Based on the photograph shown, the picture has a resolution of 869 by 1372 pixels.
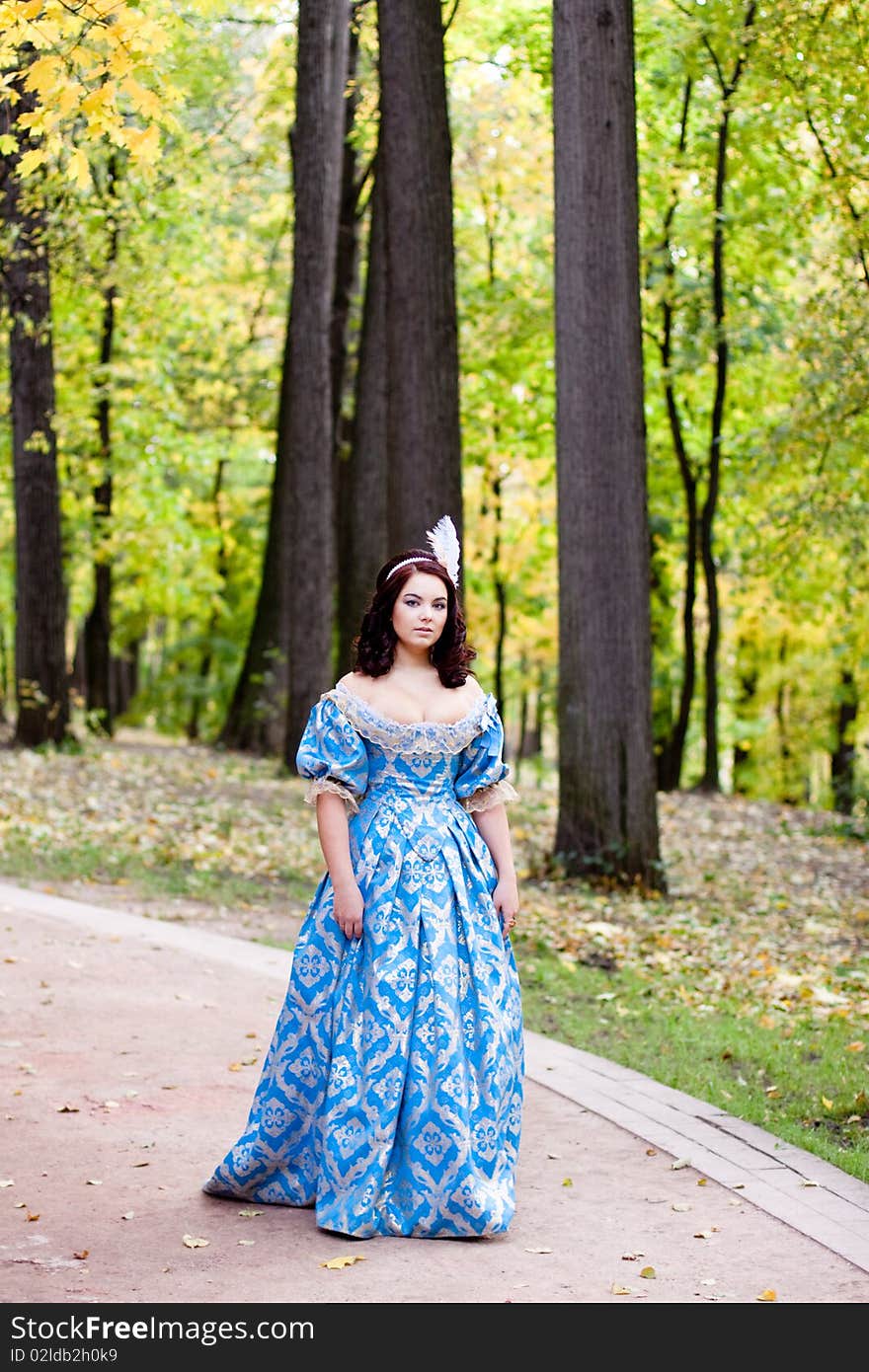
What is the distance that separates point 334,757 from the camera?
5.35 m

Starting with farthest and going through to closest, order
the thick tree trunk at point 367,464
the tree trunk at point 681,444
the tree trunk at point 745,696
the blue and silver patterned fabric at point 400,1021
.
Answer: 1. the tree trunk at point 745,696
2. the tree trunk at point 681,444
3. the thick tree trunk at point 367,464
4. the blue and silver patterned fabric at point 400,1021

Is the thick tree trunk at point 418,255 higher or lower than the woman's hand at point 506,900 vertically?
higher

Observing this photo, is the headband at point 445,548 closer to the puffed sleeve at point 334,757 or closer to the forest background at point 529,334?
the puffed sleeve at point 334,757

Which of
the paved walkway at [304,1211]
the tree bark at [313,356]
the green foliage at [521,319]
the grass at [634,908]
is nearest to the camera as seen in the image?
the paved walkway at [304,1211]

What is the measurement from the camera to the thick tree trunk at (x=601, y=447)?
452 inches

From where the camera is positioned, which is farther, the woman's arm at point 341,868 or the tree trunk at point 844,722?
the tree trunk at point 844,722

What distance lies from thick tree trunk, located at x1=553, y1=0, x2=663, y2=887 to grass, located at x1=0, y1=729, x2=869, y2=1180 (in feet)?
2.49

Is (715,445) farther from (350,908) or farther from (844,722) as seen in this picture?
(350,908)

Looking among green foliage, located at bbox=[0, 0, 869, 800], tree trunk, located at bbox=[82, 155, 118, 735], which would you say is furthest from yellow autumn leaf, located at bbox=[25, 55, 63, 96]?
tree trunk, located at bbox=[82, 155, 118, 735]

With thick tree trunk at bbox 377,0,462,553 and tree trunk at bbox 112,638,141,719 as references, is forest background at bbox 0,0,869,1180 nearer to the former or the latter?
thick tree trunk at bbox 377,0,462,553

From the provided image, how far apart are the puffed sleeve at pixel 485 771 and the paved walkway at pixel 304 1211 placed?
4.50 ft

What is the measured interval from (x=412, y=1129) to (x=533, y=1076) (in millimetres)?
2165

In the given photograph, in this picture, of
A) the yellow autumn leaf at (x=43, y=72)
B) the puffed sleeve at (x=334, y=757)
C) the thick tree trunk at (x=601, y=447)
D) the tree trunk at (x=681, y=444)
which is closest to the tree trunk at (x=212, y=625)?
the tree trunk at (x=681, y=444)

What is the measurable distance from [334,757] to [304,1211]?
1.49 meters
